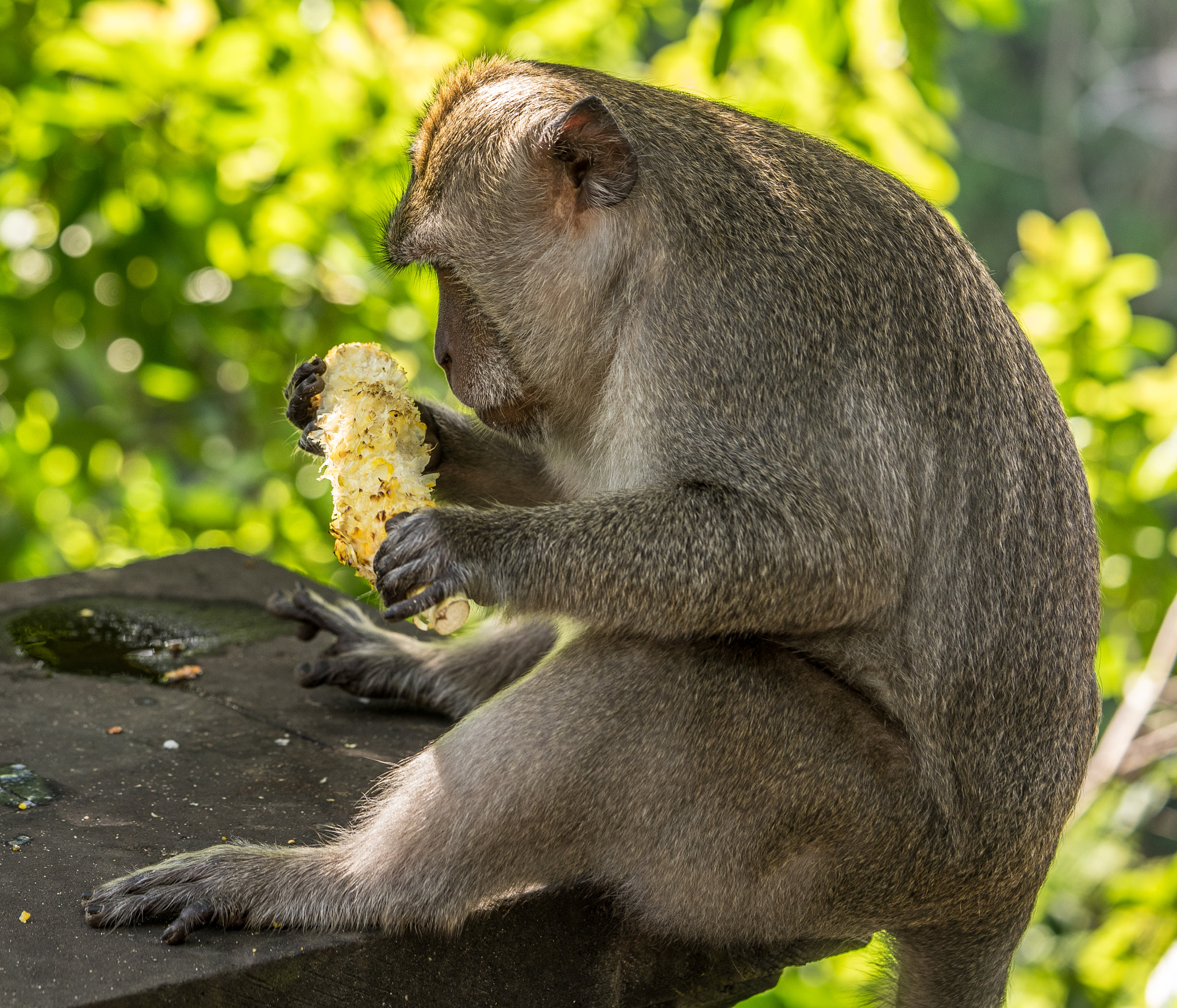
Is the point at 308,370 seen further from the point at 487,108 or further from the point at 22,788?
the point at 22,788

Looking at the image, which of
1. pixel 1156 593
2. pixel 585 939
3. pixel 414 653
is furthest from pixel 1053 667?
pixel 1156 593

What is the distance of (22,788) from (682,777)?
173 centimetres

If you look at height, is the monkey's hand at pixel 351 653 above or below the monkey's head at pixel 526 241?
below

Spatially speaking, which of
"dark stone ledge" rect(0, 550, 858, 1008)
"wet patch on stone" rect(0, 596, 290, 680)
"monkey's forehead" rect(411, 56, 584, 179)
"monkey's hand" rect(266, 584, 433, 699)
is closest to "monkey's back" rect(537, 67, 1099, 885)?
"monkey's forehead" rect(411, 56, 584, 179)

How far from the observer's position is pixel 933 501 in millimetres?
3004

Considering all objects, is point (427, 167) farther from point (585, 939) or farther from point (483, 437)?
point (585, 939)

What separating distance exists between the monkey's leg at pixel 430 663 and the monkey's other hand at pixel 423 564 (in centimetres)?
105

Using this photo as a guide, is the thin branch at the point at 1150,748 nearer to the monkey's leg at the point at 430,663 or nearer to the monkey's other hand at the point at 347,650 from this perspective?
the monkey's leg at the point at 430,663

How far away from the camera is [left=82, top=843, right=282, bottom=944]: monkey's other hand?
2.66 m

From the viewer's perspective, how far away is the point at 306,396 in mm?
3658

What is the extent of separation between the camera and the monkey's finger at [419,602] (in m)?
2.74

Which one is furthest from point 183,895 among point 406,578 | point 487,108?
point 487,108

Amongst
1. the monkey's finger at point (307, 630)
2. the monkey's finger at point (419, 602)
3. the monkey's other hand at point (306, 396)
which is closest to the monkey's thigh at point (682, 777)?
the monkey's finger at point (419, 602)

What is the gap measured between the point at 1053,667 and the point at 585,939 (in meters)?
1.35
